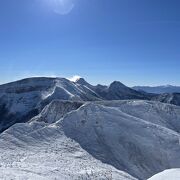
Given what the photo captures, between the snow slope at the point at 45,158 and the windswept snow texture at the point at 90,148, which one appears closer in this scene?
the snow slope at the point at 45,158

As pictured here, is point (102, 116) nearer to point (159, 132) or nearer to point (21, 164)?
point (159, 132)

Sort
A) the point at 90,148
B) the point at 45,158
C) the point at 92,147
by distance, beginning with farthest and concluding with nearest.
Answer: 1. the point at 92,147
2. the point at 90,148
3. the point at 45,158

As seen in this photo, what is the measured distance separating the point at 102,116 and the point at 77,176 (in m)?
28.7

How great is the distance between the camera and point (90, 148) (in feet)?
175

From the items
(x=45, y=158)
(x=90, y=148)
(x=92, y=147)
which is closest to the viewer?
(x=45, y=158)

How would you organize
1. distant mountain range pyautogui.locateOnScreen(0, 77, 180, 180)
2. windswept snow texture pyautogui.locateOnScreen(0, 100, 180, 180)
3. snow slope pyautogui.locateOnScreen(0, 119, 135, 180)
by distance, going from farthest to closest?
windswept snow texture pyautogui.locateOnScreen(0, 100, 180, 180), distant mountain range pyautogui.locateOnScreen(0, 77, 180, 180), snow slope pyautogui.locateOnScreen(0, 119, 135, 180)

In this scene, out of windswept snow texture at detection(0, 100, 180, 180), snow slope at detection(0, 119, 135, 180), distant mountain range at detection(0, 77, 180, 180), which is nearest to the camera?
snow slope at detection(0, 119, 135, 180)

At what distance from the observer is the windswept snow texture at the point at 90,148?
1544 inches

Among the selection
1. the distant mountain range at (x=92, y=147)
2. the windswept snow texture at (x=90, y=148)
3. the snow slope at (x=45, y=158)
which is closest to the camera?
the snow slope at (x=45, y=158)

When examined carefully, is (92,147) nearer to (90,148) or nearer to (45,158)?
(90,148)

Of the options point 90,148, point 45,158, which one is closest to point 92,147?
point 90,148

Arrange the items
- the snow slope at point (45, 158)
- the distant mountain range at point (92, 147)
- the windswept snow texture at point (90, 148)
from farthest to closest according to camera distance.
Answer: the windswept snow texture at point (90, 148) < the distant mountain range at point (92, 147) < the snow slope at point (45, 158)

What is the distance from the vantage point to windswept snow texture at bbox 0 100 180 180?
1544 inches

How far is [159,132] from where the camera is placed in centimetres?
6062
